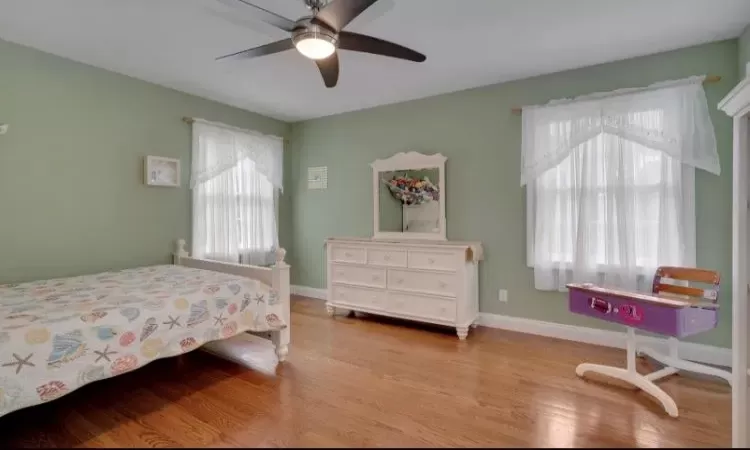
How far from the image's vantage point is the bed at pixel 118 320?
156 centimetres

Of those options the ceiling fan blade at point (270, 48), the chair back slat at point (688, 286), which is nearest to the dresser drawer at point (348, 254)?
the ceiling fan blade at point (270, 48)

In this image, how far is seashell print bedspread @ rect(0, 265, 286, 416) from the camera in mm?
1556

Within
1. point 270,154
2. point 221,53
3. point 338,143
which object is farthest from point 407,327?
point 221,53

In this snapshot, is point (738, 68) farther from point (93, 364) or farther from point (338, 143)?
point (93, 364)

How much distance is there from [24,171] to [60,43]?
38.1 inches

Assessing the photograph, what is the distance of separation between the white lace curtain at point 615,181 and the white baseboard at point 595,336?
15.2 inches

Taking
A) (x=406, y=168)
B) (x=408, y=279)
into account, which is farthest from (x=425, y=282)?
(x=406, y=168)

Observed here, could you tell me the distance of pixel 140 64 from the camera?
291 centimetres

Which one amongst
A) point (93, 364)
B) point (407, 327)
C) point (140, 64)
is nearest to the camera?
point (93, 364)

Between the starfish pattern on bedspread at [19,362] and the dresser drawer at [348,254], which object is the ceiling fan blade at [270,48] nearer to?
the starfish pattern on bedspread at [19,362]

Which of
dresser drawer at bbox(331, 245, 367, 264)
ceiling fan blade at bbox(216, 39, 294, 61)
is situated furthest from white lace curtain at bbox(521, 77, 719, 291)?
ceiling fan blade at bbox(216, 39, 294, 61)

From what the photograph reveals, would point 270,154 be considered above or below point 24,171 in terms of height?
above

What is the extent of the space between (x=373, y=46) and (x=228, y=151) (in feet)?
8.09

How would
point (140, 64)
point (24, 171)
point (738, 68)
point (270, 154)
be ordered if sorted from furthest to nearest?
point (270, 154), point (140, 64), point (24, 171), point (738, 68)
